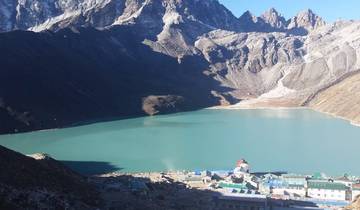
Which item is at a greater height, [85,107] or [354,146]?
[85,107]

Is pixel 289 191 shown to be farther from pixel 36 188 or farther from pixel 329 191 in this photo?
pixel 36 188

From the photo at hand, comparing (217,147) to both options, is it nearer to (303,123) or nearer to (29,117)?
(303,123)

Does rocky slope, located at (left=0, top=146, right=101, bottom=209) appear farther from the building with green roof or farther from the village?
the building with green roof

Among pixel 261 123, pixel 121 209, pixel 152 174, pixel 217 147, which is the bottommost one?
pixel 121 209

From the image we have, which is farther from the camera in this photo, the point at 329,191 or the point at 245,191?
the point at 329,191

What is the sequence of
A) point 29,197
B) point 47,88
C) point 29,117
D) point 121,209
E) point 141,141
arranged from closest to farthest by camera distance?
point 29,197 → point 121,209 → point 141,141 → point 29,117 → point 47,88

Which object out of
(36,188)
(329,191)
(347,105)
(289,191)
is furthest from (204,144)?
(347,105)

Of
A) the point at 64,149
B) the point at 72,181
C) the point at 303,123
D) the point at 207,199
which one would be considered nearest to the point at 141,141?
the point at 64,149

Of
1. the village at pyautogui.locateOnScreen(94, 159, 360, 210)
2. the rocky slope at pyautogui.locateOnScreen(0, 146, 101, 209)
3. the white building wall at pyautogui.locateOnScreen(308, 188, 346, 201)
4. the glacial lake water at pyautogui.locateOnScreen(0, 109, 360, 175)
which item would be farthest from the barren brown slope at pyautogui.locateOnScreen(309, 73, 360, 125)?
the rocky slope at pyautogui.locateOnScreen(0, 146, 101, 209)
